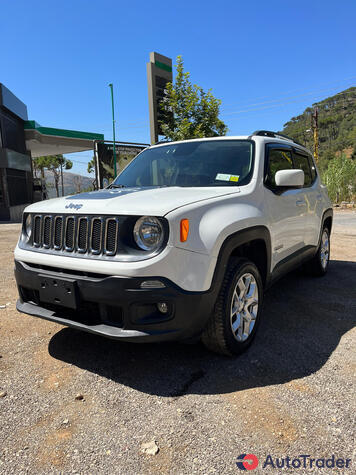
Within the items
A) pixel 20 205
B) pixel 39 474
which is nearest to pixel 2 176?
pixel 20 205

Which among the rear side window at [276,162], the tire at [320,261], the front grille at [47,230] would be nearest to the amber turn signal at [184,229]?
the front grille at [47,230]

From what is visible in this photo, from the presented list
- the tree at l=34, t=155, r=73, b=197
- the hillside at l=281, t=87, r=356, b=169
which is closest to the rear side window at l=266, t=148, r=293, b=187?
the tree at l=34, t=155, r=73, b=197

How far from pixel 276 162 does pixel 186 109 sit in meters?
11.1

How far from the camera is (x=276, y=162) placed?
3660 mm

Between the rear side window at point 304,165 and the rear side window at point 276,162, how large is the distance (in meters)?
0.25

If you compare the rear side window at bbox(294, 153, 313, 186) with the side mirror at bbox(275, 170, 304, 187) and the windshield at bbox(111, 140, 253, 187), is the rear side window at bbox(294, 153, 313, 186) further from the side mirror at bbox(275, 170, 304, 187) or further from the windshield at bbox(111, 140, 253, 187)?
the windshield at bbox(111, 140, 253, 187)

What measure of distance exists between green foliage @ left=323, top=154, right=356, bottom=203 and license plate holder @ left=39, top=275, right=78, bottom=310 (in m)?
18.3

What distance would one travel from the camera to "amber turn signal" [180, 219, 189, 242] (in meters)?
2.24

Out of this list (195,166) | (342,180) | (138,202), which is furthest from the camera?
(342,180)

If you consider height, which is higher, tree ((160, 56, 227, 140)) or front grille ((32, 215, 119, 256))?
tree ((160, 56, 227, 140))

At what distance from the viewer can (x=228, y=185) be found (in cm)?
304

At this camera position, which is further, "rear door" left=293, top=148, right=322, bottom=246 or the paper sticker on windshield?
"rear door" left=293, top=148, right=322, bottom=246

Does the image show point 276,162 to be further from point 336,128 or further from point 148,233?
point 336,128

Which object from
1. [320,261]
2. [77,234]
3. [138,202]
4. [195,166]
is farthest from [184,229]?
[320,261]
